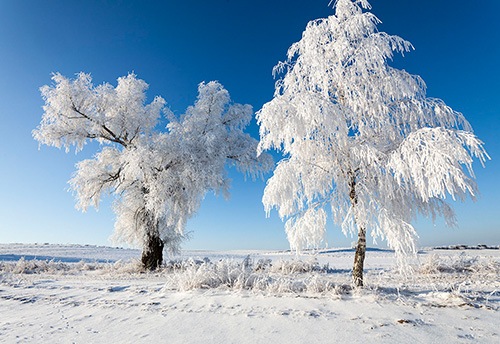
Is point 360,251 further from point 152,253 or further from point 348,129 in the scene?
point 152,253

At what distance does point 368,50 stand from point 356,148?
2.12m

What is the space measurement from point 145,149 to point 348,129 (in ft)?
28.6

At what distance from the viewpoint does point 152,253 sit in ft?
47.3

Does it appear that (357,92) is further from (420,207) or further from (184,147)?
(184,147)

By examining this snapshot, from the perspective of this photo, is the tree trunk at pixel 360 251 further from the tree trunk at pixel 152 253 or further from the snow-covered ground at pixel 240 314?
the tree trunk at pixel 152 253

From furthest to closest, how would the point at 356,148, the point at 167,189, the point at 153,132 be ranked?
the point at 153,132
the point at 167,189
the point at 356,148

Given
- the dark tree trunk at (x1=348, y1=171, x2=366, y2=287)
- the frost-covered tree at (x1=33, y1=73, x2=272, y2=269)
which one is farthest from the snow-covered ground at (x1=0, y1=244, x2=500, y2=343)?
the frost-covered tree at (x1=33, y1=73, x2=272, y2=269)

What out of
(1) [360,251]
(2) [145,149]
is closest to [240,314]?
(1) [360,251]

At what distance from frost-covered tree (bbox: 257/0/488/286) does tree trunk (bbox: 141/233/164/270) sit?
30.7 ft

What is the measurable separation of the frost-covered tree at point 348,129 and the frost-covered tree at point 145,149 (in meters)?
7.31

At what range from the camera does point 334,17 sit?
281 inches

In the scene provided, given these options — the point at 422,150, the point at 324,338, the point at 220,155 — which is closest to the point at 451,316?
the point at 324,338

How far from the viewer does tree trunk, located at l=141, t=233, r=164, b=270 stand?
1426cm

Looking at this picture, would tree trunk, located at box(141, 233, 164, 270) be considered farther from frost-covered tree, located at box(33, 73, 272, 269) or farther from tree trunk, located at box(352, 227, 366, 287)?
tree trunk, located at box(352, 227, 366, 287)
